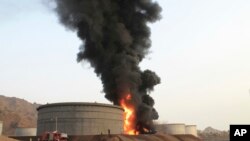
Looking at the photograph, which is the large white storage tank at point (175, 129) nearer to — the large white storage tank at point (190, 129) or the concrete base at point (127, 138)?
the large white storage tank at point (190, 129)

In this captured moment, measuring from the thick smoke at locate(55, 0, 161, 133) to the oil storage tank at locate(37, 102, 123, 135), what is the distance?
309 inches

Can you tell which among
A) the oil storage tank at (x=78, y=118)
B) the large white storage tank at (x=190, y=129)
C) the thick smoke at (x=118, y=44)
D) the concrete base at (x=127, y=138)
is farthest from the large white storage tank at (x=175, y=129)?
the oil storage tank at (x=78, y=118)

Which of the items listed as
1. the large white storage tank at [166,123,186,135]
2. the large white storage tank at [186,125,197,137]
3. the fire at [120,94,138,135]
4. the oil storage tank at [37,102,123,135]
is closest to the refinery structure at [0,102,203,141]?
the oil storage tank at [37,102,123,135]

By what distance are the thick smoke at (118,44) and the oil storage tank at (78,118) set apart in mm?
7850

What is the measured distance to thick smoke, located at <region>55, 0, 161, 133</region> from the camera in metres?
71.5

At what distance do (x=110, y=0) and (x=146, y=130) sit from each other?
31.0 metres

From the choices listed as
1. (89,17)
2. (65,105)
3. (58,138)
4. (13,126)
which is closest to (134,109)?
(65,105)

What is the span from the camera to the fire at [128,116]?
7188 centimetres

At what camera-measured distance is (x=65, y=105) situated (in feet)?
208

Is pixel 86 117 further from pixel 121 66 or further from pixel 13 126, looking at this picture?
pixel 13 126

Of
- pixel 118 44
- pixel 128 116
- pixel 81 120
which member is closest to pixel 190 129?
pixel 128 116

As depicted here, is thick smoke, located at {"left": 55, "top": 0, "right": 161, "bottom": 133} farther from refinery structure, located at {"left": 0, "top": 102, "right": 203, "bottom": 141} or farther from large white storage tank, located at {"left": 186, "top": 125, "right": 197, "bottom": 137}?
large white storage tank, located at {"left": 186, "top": 125, "right": 197, "bottom": 137}

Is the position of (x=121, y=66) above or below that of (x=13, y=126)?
above

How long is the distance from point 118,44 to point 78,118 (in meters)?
20.2
